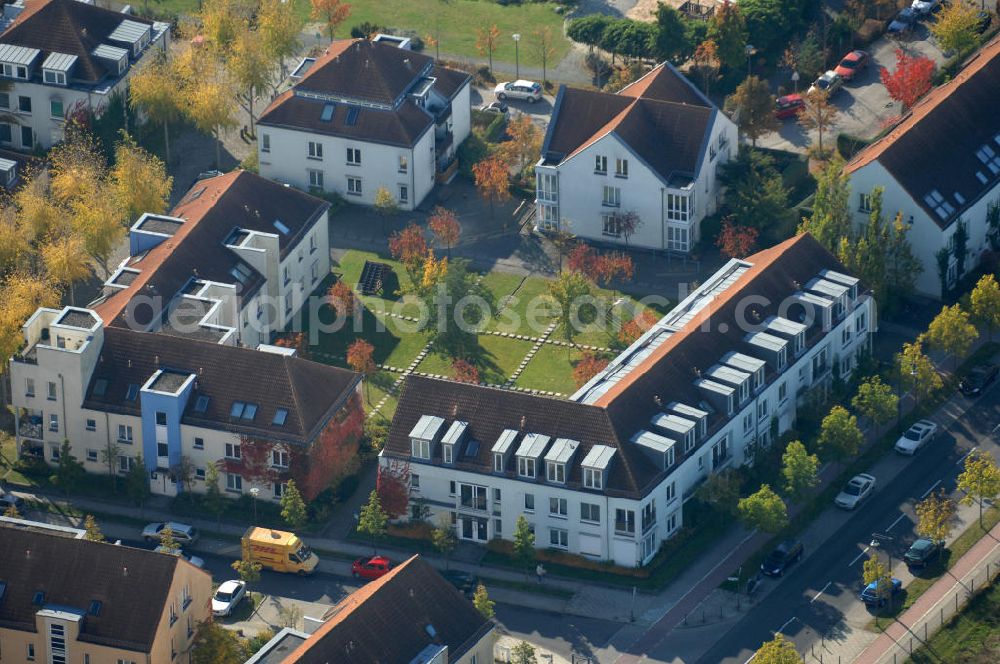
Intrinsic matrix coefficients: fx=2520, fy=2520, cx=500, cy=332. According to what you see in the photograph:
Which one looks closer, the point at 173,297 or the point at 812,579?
the point at 812,579

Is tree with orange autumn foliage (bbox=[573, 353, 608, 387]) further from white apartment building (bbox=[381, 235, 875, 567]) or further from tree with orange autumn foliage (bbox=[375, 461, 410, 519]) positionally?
tree with orange autumn foliage (bbox=[375, 461, 410, 519])

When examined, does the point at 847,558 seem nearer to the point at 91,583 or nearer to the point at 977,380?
the point at 977,380

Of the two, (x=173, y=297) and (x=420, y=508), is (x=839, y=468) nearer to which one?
(x=420, y=508)

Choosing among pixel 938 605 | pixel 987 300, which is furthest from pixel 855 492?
pixel 987 300

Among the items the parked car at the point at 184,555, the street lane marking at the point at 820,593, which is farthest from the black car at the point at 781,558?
the parked car at the point at 184,555

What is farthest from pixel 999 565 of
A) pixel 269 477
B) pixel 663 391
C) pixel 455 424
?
pixel 269 477

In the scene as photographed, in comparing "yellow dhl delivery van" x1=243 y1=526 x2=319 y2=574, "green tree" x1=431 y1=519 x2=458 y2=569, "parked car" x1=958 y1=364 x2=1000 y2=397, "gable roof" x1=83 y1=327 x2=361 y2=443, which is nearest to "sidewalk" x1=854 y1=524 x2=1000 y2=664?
"parked car" x1=958 y1=364 x2=1000 y2=397
